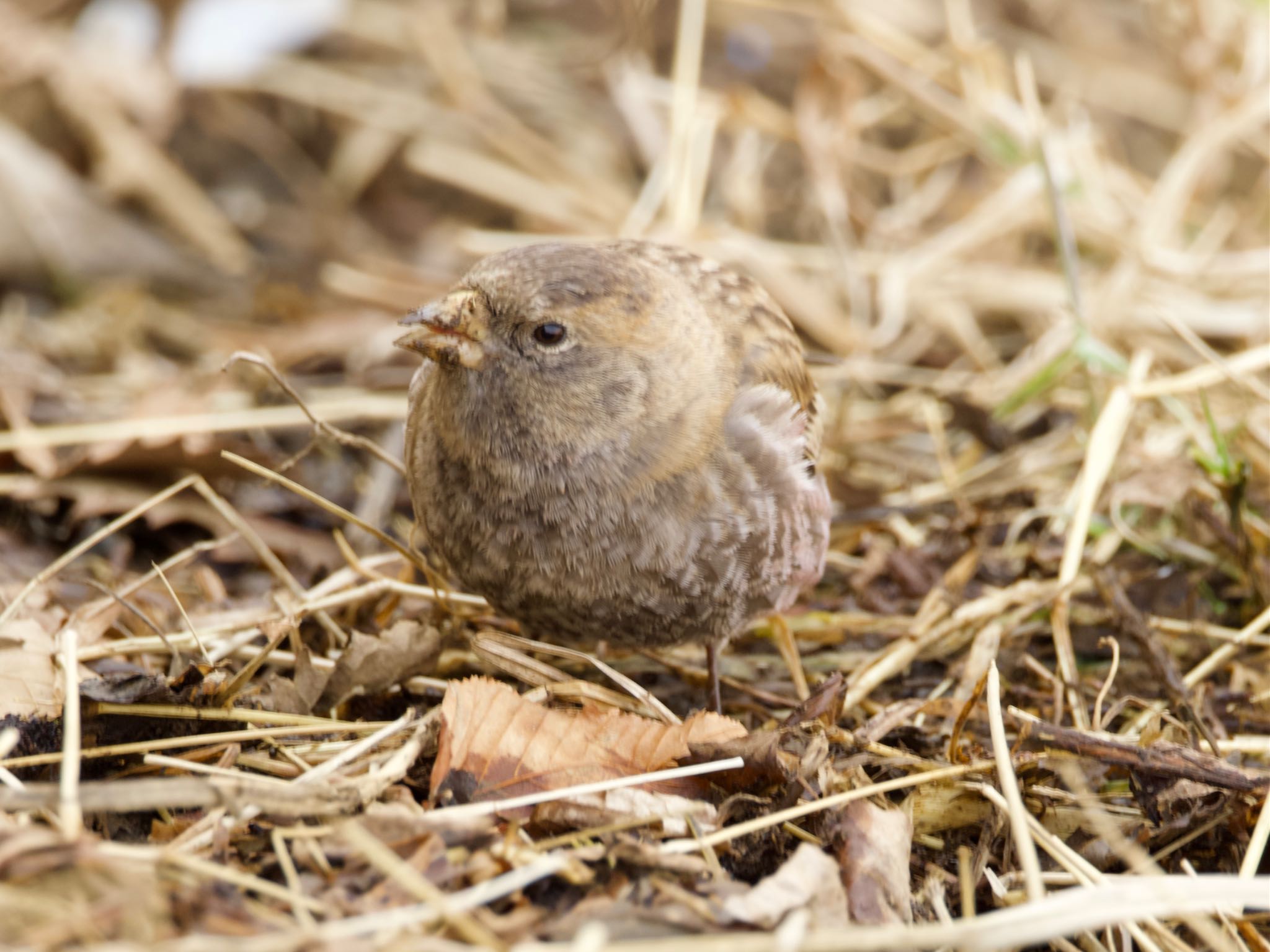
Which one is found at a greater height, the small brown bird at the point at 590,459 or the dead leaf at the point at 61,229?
the small brown bird at the point at 590,459

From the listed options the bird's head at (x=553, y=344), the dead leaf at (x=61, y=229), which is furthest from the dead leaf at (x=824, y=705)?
the dead leaf at (x=61, y=229)

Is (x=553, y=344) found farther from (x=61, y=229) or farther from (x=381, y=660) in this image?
(x=61, y=229)

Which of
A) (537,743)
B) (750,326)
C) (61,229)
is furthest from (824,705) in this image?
(61,229)

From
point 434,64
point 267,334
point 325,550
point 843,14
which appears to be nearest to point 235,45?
point 434,64

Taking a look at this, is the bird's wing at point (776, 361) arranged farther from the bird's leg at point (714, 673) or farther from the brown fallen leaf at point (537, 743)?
the brown fallen leaf at point (537, 743)

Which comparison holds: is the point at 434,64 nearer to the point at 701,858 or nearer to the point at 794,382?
the point at 794,382

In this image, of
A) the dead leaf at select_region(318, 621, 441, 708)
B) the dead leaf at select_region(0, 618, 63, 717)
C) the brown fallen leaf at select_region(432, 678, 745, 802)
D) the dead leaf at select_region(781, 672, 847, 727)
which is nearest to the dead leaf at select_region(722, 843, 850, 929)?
the brown fallen leaf at select_region(432, 678, 745, 802)

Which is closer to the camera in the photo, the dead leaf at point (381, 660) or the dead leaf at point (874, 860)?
the dead leaf at point (874, 860)
